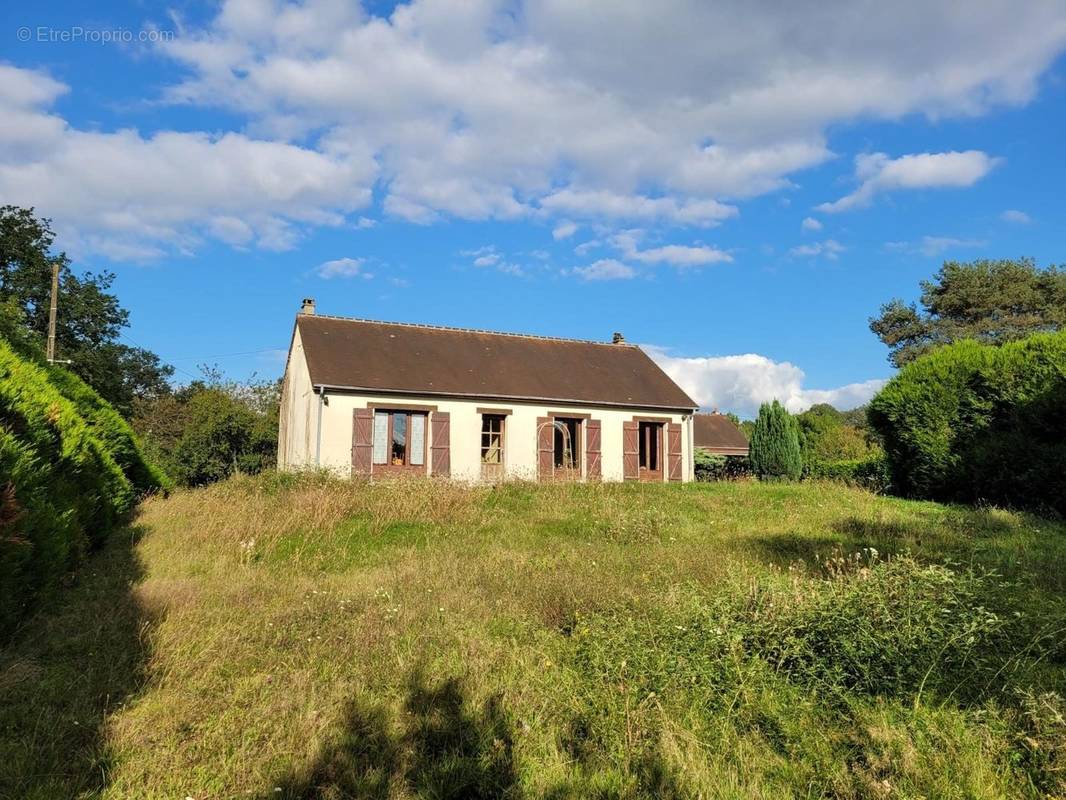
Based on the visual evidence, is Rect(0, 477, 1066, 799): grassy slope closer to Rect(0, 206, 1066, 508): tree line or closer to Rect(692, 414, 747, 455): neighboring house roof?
Rect(0, 206, 1066, 508): tree line

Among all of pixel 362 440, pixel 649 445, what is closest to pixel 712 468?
pixel 649 445

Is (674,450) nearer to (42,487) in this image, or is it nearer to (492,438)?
(492,438)

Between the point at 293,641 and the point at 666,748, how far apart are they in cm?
268

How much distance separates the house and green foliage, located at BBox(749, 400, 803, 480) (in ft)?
7.86

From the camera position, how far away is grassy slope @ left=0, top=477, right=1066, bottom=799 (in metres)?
2.82

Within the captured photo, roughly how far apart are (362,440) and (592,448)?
677 cm

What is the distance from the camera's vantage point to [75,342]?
100.0 ft

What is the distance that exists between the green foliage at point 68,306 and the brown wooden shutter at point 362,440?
17.5m

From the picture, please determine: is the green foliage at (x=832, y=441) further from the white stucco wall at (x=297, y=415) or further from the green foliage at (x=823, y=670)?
the green foliage at (x=823, y=670)

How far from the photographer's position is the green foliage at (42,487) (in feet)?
15.0

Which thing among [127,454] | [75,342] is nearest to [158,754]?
[127,454]

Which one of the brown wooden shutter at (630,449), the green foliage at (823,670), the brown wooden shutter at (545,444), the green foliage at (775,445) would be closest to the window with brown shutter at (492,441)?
the brown wooden shutter at (545,444)

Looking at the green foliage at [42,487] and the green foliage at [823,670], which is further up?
the green foliage at [42,487]

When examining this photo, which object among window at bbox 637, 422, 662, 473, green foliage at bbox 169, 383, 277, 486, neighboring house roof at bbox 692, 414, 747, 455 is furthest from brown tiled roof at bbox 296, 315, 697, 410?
neighboring house roof at bbox 692, 414, 747, 455
